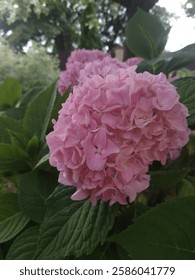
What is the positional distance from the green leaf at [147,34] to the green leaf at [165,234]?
0.44m

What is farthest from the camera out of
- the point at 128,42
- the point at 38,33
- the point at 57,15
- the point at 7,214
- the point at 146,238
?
the point at 38,33

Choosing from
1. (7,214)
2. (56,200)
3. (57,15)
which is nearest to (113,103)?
(56,200)

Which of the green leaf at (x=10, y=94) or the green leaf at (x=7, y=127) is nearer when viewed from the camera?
the green leaf at (x=7, y=127)

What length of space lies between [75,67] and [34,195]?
0.69m

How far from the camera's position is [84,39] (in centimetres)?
702

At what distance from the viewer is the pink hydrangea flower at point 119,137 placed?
0.43 meters

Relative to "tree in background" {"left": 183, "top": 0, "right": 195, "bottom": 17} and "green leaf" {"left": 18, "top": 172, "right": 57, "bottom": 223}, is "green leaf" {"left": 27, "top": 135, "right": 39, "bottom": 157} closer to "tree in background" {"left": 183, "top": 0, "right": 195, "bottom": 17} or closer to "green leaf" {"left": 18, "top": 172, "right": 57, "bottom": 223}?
"green leaf" {"left": 18, "top": 172, "right": 57, "bottom": 223}

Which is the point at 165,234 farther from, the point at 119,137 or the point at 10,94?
the point at 10,94

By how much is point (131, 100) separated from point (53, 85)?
203mm

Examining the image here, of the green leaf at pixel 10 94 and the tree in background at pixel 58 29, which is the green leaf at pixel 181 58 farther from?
the tree in background at pixel 58 29

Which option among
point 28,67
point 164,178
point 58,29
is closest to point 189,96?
point 164,178

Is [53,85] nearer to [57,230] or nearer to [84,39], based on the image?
[57,230]

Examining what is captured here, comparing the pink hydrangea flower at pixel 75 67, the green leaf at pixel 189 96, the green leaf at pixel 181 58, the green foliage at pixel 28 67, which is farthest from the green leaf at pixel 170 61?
the green foliage at pixel 28 67

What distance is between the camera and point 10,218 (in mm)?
577
